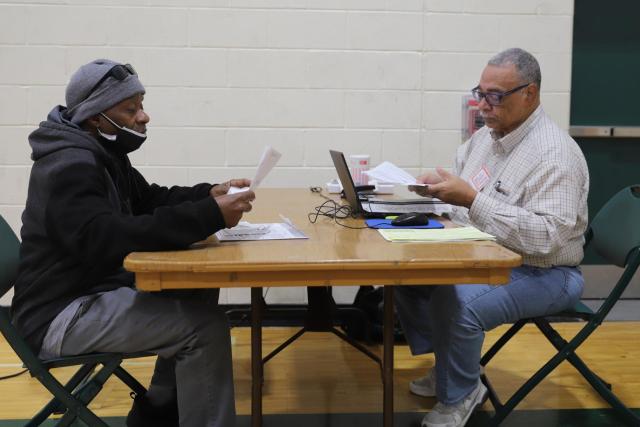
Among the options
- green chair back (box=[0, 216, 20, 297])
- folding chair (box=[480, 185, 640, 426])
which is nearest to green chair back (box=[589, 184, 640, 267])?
folding chair (box=[480, 185, 640, 426])

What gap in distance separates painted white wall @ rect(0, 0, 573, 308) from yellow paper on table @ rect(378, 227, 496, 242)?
1.69m

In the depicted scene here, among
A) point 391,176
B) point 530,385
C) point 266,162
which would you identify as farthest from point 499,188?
point 266,162

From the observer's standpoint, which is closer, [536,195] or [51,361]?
[51,361]

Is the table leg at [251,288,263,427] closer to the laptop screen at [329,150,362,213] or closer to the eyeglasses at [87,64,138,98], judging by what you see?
the laptop screen at [329,150,362,213]

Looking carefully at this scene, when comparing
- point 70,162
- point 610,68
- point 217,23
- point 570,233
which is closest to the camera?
point 70,162

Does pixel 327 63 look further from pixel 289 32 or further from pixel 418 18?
pixel 418 18

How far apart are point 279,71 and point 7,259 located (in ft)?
6.51

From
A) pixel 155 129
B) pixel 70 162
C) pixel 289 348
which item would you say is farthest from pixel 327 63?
pixel 70 162

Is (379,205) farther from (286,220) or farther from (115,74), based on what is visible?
(115,74)

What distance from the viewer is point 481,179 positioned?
2484 millimetres

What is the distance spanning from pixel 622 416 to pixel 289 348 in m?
1.46

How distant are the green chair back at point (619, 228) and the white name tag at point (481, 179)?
434 millimetres

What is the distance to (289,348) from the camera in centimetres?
329

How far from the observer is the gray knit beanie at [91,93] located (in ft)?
6.42
